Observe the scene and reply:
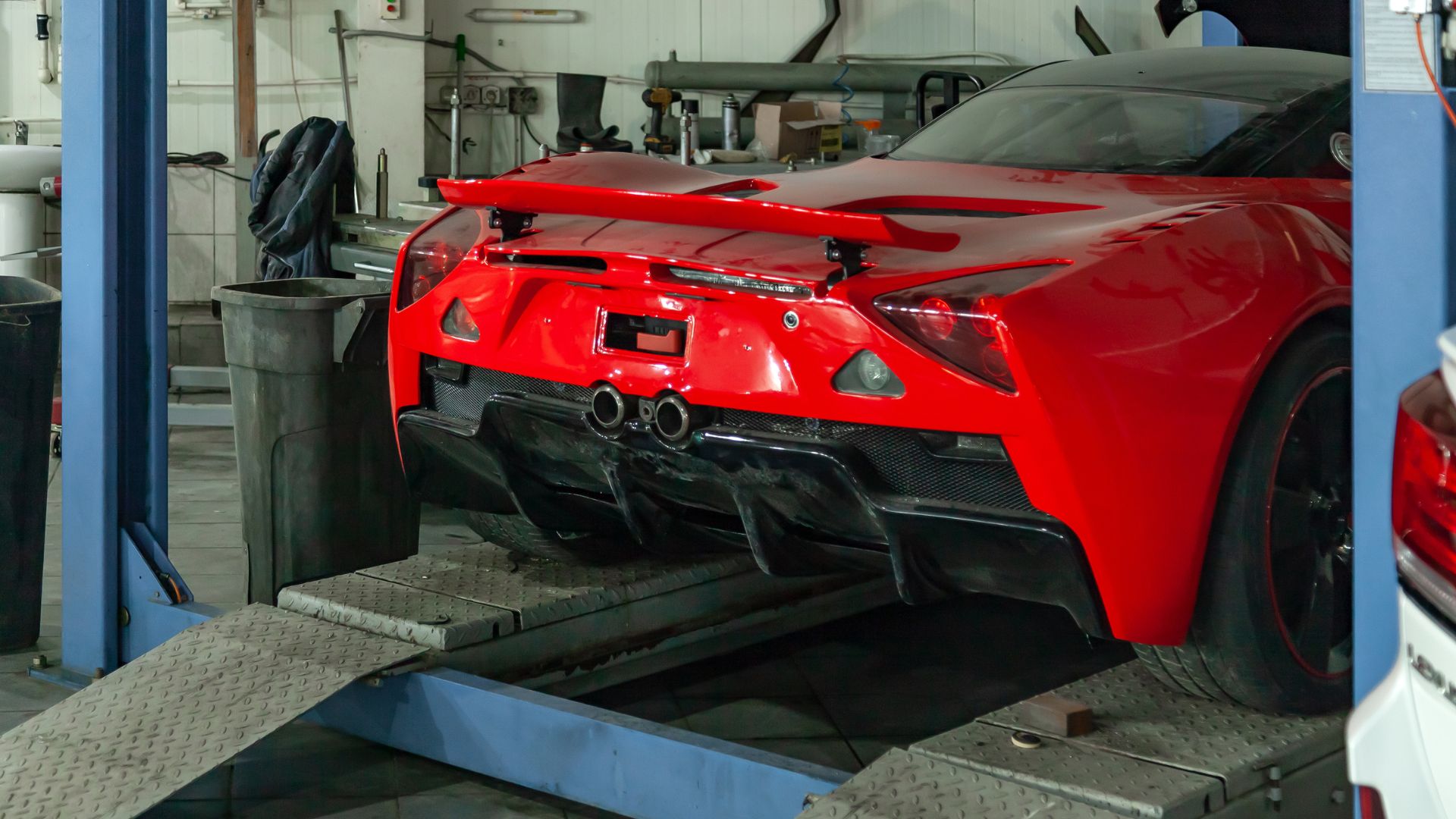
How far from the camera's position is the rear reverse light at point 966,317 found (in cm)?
211

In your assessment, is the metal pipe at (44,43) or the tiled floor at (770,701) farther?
the metal pipe at (44,43)

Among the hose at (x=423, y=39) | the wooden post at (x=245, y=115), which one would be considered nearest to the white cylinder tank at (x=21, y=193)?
the wooden post at (x=245, y=115)

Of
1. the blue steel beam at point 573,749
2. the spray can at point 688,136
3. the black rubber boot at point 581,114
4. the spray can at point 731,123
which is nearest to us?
the blue steel beam at point 573,749

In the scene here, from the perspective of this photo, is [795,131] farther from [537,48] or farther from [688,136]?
[537,48]

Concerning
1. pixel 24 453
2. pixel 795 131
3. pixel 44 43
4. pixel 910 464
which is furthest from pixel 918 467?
pixel 44 43

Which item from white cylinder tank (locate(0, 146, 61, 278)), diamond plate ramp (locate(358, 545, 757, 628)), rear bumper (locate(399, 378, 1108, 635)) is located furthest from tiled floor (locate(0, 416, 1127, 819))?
white cylinder tank (locate(0, 146, 61, 278))

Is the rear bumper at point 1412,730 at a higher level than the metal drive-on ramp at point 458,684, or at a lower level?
higher

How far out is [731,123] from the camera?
25.7 feet

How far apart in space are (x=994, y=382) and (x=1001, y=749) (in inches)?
25.3

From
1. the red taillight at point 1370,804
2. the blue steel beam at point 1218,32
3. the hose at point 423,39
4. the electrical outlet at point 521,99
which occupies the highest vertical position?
the hose at point 423,39

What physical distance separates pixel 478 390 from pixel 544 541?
750 millimetres

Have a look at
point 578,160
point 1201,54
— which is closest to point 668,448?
point 578,160

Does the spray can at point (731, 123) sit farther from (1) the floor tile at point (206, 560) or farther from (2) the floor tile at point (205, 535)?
(1) the floor tile at point (206, 560)

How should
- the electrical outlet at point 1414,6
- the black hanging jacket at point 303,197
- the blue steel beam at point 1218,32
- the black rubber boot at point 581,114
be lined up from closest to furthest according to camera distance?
1. the electrical outlet at point 1414,6
2. the blue steel beam at point 1218,32
3. the black hanging jacket at point 303,197
4. the black rubber boot at point 581,114
